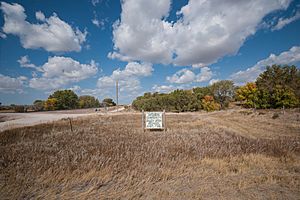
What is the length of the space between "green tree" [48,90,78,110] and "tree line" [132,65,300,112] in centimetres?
4149

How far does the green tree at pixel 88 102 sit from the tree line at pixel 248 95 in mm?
51538

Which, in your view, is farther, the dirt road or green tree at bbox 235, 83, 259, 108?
green tree at bbox 235, 83, 259, 108

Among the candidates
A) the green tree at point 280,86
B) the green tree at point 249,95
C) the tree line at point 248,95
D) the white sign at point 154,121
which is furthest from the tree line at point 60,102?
the white sign at point 154,121

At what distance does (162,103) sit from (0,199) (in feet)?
200

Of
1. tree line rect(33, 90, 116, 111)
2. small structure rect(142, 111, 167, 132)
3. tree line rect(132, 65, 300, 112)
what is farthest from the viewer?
tree line rect(33, 90, 116, 111)

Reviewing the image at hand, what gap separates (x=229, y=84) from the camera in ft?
237

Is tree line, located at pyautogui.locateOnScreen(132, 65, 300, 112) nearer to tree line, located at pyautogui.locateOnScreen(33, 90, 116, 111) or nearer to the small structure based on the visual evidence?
tree line, located at pyautogui.locateOnScreen(33, 90, 116, 111)

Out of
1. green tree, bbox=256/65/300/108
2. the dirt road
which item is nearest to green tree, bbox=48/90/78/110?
the dirt road

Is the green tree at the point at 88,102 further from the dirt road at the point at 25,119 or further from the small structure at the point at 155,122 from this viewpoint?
the small structure at the point at 155,122

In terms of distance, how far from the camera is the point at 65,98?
8519 centimetres

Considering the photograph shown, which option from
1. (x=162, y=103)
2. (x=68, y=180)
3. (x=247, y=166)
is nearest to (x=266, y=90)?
(x=162, y=103)

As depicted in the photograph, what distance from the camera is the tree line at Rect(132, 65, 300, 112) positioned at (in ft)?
155

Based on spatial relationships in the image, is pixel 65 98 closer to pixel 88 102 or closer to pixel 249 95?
pixel 88 102

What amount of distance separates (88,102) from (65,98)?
26.3 meters
